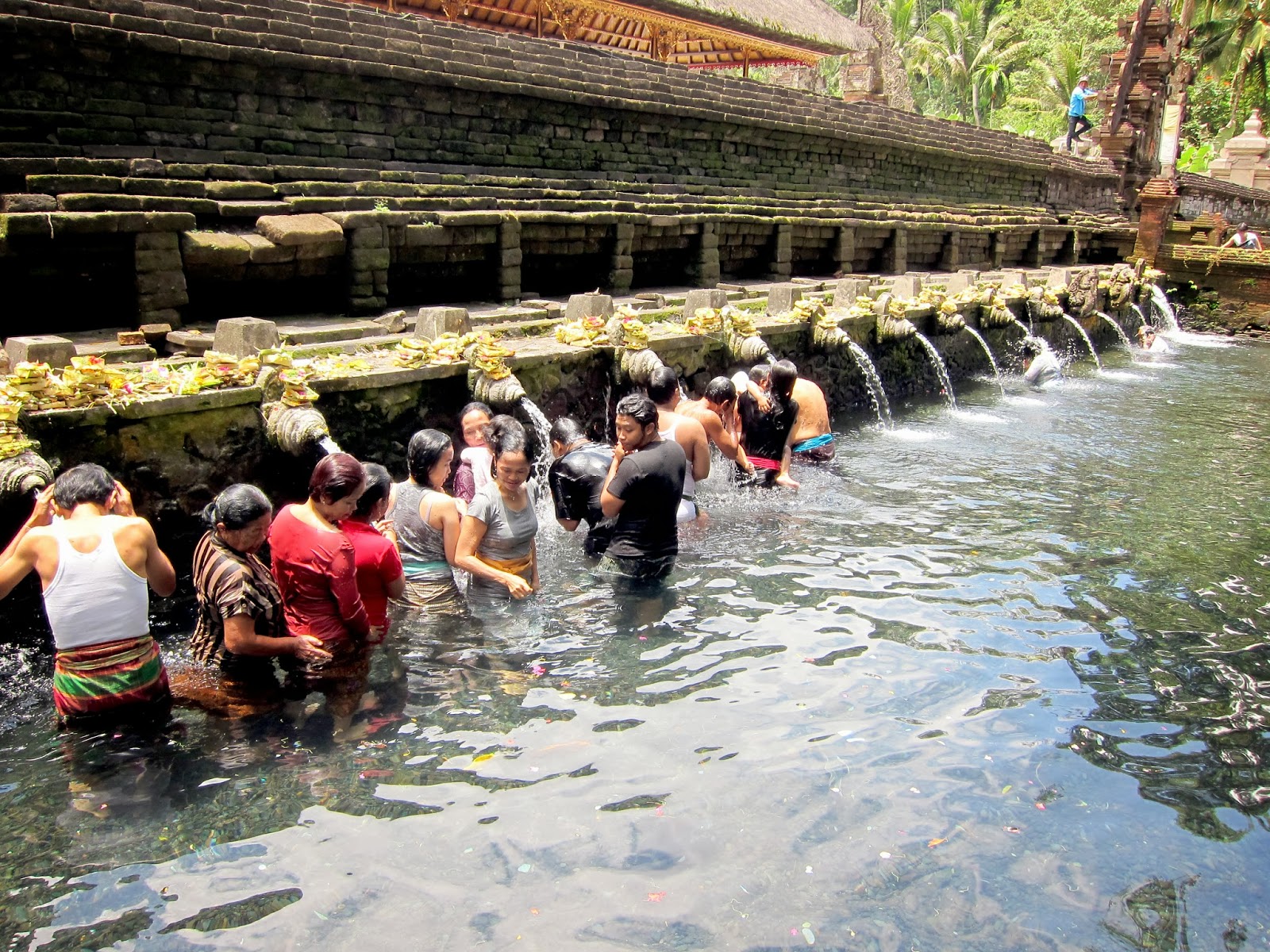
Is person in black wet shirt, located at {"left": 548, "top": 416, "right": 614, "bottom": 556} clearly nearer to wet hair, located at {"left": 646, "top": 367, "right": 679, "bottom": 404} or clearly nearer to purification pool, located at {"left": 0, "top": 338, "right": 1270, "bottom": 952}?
purification pool, located at {"left": 0, "top": 338, "right": 1270, "bottom": 952}

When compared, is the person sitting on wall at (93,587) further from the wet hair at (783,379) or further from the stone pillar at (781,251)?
the stone pillar at (781,251)

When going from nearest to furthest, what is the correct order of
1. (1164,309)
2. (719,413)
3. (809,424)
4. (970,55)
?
1. (719,413)
2. (809,424)
3. (1164,309)
4. (970,55)

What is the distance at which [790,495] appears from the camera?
24.1 feet

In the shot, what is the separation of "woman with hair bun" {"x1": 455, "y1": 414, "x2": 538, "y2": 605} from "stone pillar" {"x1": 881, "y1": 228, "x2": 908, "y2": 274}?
44.6 ft

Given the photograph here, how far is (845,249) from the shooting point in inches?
626

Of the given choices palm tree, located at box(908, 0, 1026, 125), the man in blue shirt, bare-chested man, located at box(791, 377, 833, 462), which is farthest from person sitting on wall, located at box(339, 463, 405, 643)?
palm tree, located at box(908, 0, 1026, 125)

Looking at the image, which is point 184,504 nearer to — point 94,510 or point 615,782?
point 94,510

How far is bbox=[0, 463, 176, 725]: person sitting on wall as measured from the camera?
363cm

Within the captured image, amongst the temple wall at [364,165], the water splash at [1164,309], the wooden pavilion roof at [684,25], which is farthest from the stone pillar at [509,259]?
the water splash at [1164,309]

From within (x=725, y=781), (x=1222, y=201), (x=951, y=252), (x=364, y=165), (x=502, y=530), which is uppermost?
(x=1222, y=201)

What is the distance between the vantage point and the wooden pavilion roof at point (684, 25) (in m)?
17.2

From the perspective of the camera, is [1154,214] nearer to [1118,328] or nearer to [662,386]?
[1118,328]

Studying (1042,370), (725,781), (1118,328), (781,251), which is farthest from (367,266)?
(1118,328)

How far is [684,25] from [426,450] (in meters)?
16.9
